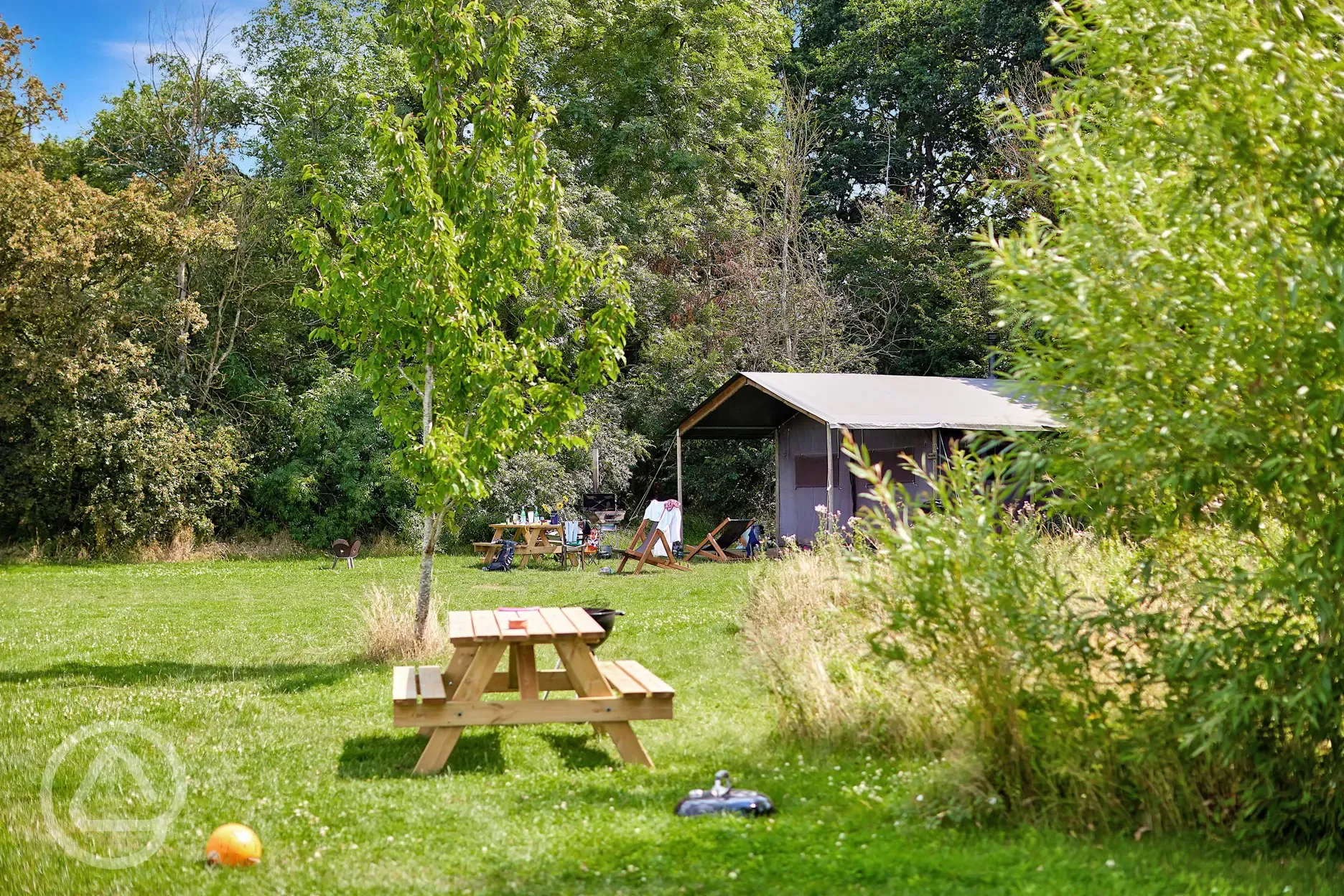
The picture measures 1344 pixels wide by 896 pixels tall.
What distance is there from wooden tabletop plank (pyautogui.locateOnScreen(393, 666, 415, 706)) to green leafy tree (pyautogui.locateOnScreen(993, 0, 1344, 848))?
3155mm

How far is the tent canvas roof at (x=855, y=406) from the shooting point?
52.5 ft

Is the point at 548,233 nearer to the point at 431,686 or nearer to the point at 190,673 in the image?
the point at 190,673

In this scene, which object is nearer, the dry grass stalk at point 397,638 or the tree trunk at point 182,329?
the dry grass stalk at point 397,638

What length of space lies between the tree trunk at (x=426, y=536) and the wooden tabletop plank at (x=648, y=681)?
2.60 meters

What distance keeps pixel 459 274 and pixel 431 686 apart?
3.80 m

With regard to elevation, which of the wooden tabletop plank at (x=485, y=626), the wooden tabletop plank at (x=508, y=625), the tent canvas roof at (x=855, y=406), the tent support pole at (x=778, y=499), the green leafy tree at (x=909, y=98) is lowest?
the wooden tabletop plank at (x=485, y=626)

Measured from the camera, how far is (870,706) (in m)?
5.57

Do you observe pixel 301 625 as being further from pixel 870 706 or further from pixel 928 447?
pixel 928 447

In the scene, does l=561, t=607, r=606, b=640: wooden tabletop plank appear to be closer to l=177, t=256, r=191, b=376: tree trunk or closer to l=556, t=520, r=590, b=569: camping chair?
l=556, t=520, r=590, b=569: camping chair

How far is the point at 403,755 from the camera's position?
19.0ft

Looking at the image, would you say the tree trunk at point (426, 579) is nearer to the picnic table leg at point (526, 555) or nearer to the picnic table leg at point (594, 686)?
the picnic table leg at point (594, 686)

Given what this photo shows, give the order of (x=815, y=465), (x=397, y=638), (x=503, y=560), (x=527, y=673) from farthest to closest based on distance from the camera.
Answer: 1. (x=815, y=465)
2. (x=503, y=560)
3. (x=397, y=638)
4. (x=527, y=673)

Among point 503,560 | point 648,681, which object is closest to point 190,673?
point 648,681

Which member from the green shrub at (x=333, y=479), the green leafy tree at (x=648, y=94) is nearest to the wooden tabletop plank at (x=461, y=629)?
the green shrub at (x=333, y=479)
